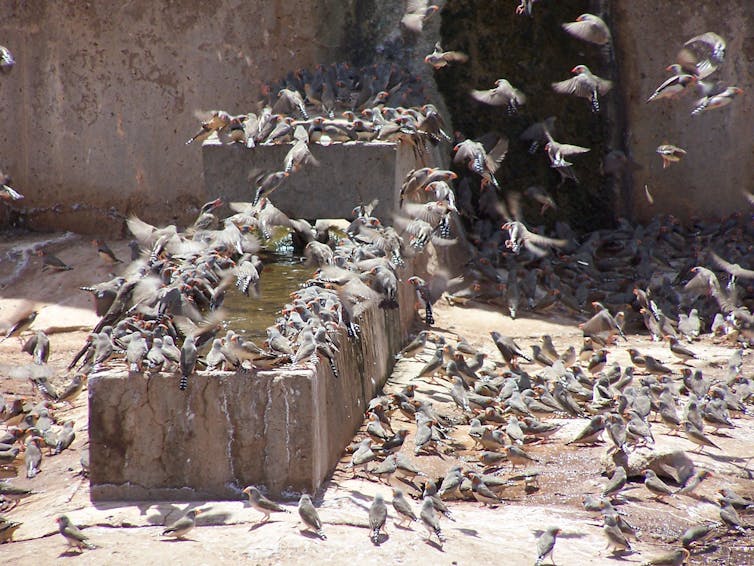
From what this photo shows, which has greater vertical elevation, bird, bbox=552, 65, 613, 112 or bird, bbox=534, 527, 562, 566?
bird, bbox=552, 65, 613, 112

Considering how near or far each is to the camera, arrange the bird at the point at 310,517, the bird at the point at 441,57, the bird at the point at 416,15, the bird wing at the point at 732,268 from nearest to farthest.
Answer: the bird at the point at 310,517
the bird wing at the point at 732,268
the bird at the point at 441,57
the bird at the point at 416,15

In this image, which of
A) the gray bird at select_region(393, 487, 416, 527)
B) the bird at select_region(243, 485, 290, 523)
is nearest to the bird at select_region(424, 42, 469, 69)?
the gray bird at select_region(393, 487, 416, 527)

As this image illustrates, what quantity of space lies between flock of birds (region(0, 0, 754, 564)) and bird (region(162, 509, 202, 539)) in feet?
0.04

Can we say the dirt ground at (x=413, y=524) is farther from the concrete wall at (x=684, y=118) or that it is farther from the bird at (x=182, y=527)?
the concrete wall at (x=684, y=118)

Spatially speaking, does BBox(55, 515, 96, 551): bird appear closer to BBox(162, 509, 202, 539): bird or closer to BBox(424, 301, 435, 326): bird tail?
BBox(162, 509, 202, 539): bird

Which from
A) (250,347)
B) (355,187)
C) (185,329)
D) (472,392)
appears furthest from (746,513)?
(355,187)

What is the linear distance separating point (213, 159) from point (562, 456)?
19.2 ft

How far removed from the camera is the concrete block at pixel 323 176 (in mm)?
11367

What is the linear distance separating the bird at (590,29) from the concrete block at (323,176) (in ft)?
10.4

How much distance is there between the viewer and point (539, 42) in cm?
1428

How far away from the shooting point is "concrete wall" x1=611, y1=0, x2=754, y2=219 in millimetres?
14406

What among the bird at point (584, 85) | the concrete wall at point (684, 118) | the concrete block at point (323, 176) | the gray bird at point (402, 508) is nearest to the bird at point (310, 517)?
the gray bird at point (402, 508)

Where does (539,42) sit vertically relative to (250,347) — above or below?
above

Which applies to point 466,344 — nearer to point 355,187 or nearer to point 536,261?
point 355,187
